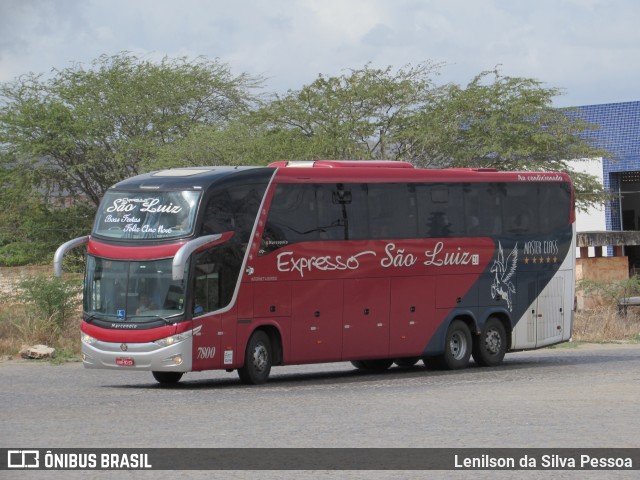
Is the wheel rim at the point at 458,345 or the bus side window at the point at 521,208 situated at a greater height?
the bus side window at the point at 521,208

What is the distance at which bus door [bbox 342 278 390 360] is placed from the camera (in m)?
23.7

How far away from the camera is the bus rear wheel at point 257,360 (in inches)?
865

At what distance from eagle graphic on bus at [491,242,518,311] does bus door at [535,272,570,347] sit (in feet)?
3.41

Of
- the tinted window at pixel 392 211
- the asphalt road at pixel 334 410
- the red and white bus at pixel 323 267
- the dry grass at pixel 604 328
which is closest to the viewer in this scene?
the asphalt road at pixel 334 410

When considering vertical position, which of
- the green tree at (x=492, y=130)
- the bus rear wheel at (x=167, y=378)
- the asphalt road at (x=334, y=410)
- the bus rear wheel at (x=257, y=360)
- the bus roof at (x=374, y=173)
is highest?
the green tree at (x=492, y=130)

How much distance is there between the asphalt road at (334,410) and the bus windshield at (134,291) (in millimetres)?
1317

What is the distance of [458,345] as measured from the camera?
26.0 meters

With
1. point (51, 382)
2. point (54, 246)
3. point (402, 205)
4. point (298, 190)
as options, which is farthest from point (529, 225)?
point (54, 246)

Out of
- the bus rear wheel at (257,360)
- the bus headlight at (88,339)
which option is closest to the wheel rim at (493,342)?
the bus rear wheel at (257,360)

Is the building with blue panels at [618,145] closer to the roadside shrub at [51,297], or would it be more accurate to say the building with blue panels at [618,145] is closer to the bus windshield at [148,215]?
the roadside shrub at [51,297]

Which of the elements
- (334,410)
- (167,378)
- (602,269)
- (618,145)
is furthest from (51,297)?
(618,145)

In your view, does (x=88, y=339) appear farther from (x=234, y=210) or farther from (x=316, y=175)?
(x=316, y=175)

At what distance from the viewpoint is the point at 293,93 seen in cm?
4903

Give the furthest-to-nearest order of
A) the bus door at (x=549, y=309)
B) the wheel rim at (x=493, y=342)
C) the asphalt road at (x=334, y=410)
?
the bus door at (x=549, y=309), the wheel rim at (x=493, y=342), the asphalt road at (x=334, y=410)
